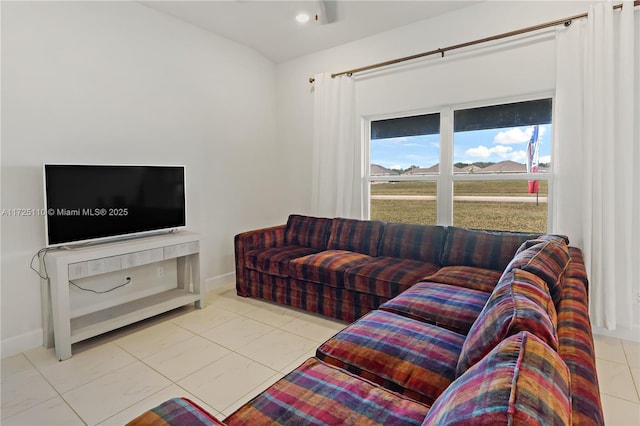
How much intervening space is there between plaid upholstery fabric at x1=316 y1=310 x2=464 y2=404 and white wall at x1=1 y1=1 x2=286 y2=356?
213cm

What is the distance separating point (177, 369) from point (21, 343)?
127 cm

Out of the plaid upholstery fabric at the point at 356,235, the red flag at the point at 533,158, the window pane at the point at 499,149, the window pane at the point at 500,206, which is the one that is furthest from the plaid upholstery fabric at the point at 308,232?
the red flag at the point at 533,158

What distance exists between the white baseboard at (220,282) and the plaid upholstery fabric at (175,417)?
3024 mm

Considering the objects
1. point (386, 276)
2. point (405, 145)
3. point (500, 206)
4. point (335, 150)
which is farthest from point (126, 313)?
point (500, 206)

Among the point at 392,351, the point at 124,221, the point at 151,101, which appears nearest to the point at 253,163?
the point at 151,101

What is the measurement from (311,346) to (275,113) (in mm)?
3179

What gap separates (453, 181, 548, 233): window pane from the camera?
311cm

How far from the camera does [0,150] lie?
7.98ft

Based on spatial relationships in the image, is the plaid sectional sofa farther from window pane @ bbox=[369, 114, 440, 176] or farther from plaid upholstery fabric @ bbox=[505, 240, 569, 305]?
window pane @ bbox=[369, 114, 440, 176]

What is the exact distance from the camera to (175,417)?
0.92 metres

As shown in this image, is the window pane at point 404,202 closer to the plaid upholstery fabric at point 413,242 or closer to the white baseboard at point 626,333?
the plaid upholstery fabric at point 413,242

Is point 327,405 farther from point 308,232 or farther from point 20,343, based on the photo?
point 308,232

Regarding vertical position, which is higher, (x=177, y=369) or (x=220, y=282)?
(x=220, y=282)

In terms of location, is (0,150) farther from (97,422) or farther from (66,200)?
(97,422)
